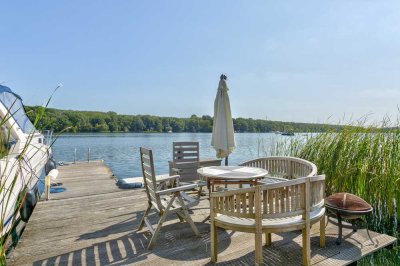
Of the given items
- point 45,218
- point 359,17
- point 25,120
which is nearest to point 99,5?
point 25,120

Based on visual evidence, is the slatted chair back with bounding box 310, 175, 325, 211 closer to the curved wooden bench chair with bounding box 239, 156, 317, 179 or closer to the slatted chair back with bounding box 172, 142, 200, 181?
the curved wooden bench chair with bounding box 239, 156, 317, 179

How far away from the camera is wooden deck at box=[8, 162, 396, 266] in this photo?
282cm

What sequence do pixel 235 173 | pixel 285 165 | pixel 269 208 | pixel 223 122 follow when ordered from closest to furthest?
pixel 269 208 < pixel 235 173 < pixel 285 165 < pixel 223 122

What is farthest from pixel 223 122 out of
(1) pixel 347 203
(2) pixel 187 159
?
(1) pixel 347 203

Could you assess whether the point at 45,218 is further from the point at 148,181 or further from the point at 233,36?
the point at 233,36

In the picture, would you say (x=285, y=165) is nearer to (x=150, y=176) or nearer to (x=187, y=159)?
(x=187, y=159)

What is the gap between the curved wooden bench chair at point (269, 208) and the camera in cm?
244

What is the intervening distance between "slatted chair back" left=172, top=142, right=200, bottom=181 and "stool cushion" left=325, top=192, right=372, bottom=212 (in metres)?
2.74

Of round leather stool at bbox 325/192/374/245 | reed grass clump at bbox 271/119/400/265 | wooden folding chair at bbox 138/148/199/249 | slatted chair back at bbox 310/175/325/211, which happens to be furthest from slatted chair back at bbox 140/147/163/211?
reed grass clump at bbox 271/119/400/265

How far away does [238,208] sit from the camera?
2.51 metres

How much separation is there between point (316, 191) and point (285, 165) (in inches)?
62.7

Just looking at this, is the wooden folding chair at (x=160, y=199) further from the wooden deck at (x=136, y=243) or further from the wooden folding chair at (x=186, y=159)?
the wooden folding chair at (x=186, y=159)

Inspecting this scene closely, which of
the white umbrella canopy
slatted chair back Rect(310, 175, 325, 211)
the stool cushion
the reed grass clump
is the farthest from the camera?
the white umbrella canopy

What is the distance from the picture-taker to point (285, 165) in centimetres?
431
